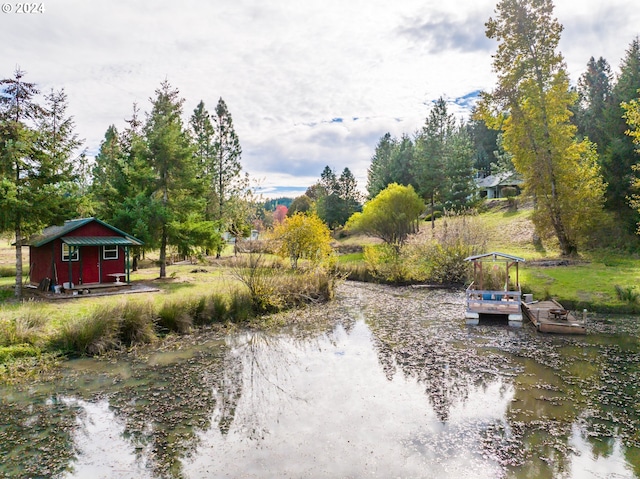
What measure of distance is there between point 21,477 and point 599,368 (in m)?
12.6

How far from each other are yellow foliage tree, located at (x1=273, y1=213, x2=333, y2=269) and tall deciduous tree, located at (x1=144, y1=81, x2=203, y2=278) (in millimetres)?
5204

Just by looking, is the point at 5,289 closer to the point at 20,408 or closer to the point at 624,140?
the point at 20,408

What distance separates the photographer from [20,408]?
8.41 meters

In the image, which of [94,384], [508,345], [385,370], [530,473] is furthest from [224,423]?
[508,345]

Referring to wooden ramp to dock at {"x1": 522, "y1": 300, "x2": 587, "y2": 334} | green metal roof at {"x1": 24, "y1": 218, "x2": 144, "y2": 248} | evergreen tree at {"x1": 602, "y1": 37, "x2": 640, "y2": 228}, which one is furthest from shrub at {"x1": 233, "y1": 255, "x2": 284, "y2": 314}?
evergreen tree at {"x1": 602, "y1": 37, "x2": 640, "y2": 228}

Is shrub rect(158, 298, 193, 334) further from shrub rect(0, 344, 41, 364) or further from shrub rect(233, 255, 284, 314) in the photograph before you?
shrub rect(0, 344, 41, 364)

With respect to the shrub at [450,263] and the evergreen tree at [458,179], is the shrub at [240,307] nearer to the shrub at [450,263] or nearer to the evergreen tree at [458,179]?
the shrub at [450,263]

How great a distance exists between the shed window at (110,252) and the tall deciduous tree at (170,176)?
2267 millimetres

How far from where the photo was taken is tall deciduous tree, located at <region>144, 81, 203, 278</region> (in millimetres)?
21953

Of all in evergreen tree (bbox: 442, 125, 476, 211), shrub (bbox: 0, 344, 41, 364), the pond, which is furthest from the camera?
evergreen tree (bbox: 442, 125, 476, 211)

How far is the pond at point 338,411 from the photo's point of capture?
21.6ft

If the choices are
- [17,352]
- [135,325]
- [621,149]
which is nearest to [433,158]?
[621,149]

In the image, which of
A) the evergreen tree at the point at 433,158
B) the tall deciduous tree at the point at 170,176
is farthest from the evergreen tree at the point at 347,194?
the tall deciduous tree at the point at 170,176

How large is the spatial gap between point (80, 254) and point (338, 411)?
51.7 ft
